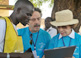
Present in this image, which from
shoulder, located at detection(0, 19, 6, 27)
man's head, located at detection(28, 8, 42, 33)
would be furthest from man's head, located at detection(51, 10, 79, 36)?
shoulder, located at detection(0, 19, 6, 27)

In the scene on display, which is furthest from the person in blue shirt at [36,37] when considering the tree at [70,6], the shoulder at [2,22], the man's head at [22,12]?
the tree at [70,6]

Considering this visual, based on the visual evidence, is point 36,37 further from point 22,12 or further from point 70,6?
point 70,6

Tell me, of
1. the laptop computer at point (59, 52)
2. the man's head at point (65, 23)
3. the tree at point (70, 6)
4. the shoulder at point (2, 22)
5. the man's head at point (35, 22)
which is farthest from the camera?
the tree at point (70, 6)

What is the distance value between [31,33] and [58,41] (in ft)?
2.07

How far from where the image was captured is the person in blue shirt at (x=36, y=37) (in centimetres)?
311

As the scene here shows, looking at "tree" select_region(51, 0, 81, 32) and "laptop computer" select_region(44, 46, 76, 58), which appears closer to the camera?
"laptop computer" select_region(44, 46, 76, 58)

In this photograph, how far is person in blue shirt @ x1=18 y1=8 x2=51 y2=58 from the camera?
3.11m

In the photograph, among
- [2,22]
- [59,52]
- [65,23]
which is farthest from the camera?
[65,23]

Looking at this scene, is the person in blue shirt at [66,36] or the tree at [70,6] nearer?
the person in blue shirt at [66,36]

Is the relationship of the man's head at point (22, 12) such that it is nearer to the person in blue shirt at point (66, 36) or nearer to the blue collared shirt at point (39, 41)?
the person in blue shirt at point (66, 36)

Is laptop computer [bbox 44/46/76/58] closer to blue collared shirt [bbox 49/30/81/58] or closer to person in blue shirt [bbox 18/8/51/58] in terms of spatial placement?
blue collared shirt [bbox 49/30/81/58]

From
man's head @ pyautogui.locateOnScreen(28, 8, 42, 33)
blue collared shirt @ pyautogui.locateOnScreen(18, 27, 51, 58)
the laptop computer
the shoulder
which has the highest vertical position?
the shoulder

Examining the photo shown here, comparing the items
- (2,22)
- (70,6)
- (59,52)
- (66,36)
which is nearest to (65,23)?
(66,36)

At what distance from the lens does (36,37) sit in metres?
3.19
